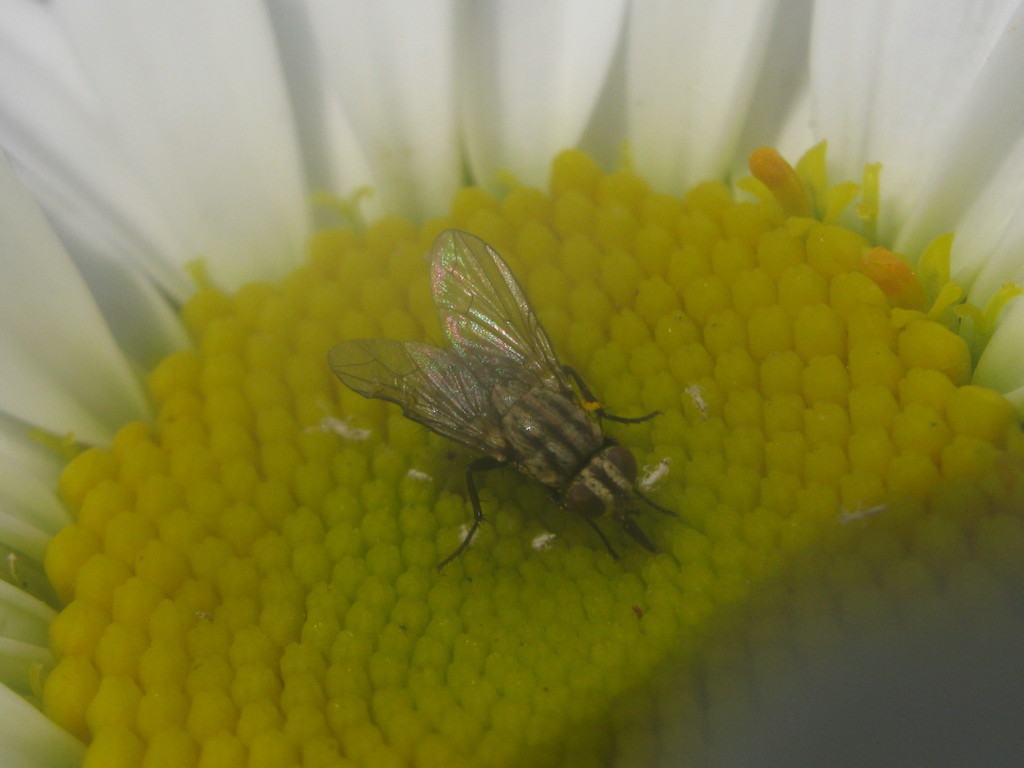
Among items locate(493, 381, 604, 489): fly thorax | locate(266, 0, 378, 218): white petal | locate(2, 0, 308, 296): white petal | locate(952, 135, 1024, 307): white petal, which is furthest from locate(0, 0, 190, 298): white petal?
locate(952, 135, 1024, 307): white petal

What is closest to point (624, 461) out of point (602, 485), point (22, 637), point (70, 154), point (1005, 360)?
point (602, 485)

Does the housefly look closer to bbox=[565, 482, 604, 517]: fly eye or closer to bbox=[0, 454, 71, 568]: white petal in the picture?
bbox=[565, 482, 604, 517]: fly eye

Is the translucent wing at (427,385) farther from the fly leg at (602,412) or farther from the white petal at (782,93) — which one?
the white petal at (782,93)

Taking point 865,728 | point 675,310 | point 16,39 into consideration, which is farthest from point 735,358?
point 16,39

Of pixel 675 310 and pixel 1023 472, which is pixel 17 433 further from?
pixel 1023 472

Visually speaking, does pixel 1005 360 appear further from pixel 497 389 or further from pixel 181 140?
pixel 181 140
